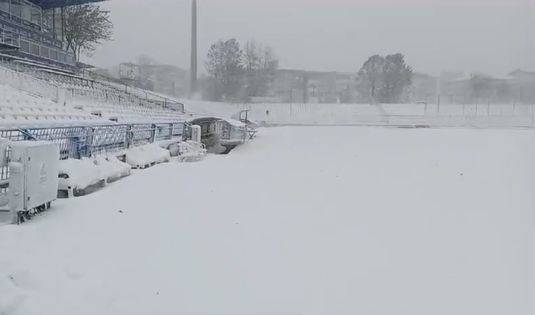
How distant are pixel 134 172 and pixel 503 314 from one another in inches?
386

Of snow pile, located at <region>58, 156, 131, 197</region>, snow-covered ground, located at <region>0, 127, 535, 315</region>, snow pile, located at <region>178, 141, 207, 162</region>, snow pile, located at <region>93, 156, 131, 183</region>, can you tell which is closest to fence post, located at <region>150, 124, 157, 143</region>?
snow pile, located at <region>178, 141, 207, 162</region>

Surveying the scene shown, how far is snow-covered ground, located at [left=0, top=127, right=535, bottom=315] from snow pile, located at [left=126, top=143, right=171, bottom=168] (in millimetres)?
3289

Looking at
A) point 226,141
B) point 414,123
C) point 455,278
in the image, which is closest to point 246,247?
point 455,278

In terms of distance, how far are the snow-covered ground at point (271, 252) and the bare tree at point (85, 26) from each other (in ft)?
144

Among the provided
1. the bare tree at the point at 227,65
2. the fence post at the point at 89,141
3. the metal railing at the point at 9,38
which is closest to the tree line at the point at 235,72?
the bare tree at the point at 227,65

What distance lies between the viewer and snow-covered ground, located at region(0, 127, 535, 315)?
14.3ft

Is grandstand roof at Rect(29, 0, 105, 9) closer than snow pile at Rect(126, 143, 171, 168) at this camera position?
No

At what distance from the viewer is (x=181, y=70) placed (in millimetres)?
82750

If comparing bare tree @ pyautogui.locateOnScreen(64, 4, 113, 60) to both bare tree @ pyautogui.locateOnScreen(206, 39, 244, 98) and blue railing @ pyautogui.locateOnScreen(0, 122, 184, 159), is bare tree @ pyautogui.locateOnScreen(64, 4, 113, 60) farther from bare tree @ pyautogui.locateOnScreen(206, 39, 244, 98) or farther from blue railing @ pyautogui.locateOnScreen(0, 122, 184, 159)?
blue railing @ pyautogui.locateOnScreen(0, 122, 184, 159)

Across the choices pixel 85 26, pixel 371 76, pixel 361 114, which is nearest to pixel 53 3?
pixel 85 26

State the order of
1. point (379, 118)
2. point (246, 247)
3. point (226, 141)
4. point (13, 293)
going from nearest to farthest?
point (13, 293)
point (246, 247)
point (226, 141)
point (379, 118)

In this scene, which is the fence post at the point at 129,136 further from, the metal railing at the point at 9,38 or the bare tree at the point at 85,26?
the bare tree at the point at 85,26

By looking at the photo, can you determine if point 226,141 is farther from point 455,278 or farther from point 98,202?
point 455,278

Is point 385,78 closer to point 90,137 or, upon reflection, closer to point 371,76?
point 371,76
